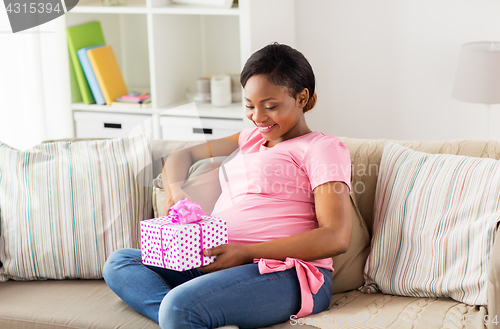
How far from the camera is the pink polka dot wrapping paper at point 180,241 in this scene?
1262mm

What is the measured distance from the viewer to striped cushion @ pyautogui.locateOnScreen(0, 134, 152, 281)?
1.62m

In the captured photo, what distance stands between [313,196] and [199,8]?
140 cm

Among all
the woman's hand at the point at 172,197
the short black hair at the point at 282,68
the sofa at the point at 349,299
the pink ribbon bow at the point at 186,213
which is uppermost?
the short black hair at the point at 282,68

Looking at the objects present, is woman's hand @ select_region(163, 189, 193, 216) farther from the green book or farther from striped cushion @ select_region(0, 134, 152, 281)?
the green book

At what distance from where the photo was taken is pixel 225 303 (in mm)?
1234

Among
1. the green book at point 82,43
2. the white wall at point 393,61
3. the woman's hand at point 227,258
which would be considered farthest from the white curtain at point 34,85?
the woman's hand at point 227,258

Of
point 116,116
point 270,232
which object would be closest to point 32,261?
point 270,232

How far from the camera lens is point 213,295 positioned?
1233 millimetres

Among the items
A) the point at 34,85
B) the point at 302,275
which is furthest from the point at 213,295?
the point at 34,85

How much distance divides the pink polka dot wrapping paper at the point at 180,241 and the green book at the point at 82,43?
1.66 m

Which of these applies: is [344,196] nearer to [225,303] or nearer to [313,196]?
[313,196]

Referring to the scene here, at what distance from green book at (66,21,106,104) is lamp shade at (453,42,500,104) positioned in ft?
5.81

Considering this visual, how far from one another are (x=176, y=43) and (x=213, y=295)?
1801mm

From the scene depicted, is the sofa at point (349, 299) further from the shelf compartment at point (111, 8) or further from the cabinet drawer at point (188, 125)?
the shelf compartment at point (111, 8)
